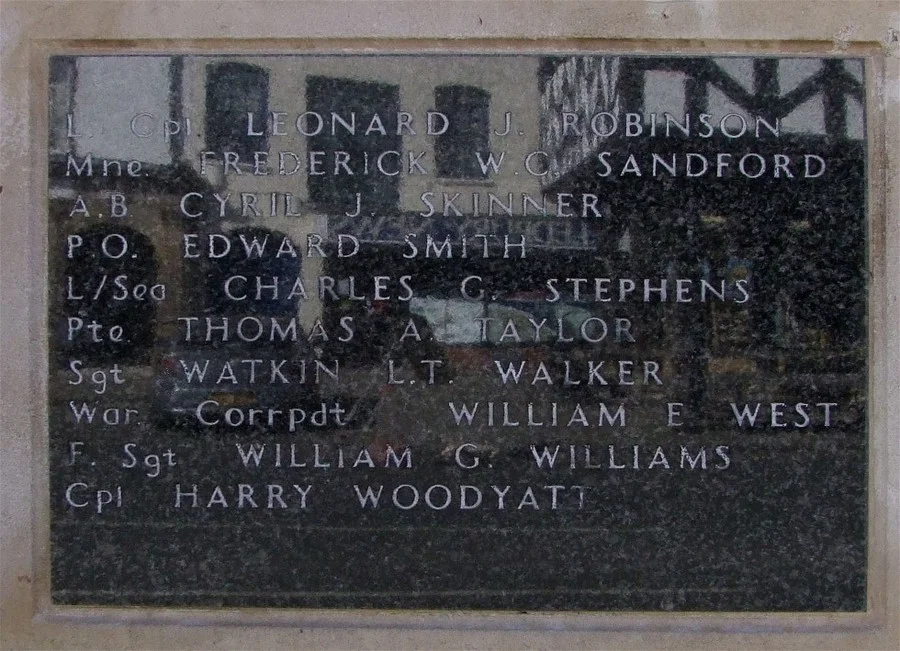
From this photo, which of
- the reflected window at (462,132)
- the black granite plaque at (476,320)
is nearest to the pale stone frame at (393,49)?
the black granite plaque at (476,320)

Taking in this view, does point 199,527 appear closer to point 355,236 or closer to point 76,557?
point 76,557

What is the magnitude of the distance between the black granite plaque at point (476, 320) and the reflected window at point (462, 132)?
0.03 feet

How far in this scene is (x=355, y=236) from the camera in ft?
9.99

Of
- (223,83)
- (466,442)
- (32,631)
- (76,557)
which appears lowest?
(32,631)

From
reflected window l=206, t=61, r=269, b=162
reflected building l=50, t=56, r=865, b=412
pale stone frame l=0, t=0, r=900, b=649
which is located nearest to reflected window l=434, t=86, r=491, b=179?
reflected building l=50, t=56, r=865, b=412

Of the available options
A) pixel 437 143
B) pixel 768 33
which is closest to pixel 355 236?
pixel 437 143

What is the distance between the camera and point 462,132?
3.05 meters

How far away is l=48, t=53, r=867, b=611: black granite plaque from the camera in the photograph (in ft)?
9.93

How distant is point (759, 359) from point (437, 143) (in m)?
1.36

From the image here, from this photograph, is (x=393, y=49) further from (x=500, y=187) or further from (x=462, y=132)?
(x=500, y=187)

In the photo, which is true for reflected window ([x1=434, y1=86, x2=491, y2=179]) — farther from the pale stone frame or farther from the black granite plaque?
the pale stone frame

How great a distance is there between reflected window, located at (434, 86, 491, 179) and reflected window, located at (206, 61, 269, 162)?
625 mm

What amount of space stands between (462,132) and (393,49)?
1.27ft

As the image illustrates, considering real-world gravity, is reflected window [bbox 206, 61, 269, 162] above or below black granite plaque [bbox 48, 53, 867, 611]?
above
